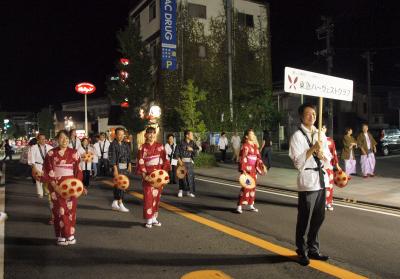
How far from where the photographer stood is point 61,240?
228 inches

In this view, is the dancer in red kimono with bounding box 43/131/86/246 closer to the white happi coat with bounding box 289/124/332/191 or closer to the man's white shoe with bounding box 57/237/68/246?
the man's white shoe with bounding box 57/237/68/246

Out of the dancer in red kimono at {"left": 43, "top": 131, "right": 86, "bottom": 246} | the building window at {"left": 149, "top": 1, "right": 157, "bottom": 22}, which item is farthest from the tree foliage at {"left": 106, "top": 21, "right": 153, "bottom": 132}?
the dancer in red kimono at {"left": 43, "top": 131, "right": 86, "bottom": 246}

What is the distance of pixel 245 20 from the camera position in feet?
108

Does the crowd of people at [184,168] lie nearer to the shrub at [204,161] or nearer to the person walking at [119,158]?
the person walking at [119,158]

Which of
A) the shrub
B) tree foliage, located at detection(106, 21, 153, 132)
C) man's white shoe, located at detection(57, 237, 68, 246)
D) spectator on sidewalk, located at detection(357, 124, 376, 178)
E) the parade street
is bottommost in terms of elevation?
the parade street

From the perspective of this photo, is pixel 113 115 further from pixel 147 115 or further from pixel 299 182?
pixel 299 182

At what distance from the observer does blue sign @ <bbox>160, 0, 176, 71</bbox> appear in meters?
27.8

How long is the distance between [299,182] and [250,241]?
62.9 inches

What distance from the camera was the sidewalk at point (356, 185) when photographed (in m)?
9.33

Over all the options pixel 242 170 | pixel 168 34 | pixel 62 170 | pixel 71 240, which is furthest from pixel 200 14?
pixel 71 240

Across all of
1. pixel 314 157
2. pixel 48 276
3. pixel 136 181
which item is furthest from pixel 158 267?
pixel 136 181

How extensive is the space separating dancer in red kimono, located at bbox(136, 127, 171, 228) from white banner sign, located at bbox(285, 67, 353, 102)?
9.00ft

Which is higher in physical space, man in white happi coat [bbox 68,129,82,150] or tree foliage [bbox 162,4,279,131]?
tree foliage [bbox 162,4,279,131]

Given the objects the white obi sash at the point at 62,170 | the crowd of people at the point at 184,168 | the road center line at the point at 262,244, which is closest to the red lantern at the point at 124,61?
the crowd of people at the point at 184,168
